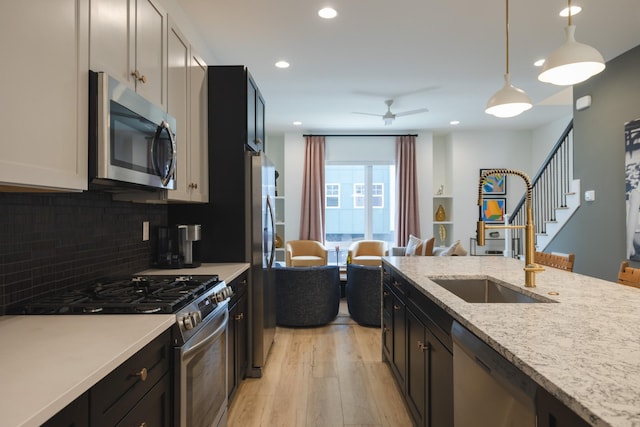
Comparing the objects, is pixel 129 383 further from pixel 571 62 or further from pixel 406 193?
pixel 406 193

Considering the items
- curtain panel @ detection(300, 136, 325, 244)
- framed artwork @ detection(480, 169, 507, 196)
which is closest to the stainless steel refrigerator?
curtain panel @ detection(300, 136, 325, 244)

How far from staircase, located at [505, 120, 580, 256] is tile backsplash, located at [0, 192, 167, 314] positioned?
16.8 feet

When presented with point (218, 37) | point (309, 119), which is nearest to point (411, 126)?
point (309, 119)

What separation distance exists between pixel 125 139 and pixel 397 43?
2.95 m

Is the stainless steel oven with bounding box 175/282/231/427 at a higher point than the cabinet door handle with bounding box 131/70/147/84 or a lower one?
lower

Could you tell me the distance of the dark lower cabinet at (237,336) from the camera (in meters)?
2.58

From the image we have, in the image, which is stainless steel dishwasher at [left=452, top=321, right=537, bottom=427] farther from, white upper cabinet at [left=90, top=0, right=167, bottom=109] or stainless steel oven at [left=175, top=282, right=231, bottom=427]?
white upper cabinet at [left=90, top=0, right=167, bottom=109]

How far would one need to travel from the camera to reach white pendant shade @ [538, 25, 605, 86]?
1.81m

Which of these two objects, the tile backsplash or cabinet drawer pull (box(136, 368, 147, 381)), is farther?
the tile backsplash

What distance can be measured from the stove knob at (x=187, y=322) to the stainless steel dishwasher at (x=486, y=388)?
3.30 feet

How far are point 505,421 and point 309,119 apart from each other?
245 inches

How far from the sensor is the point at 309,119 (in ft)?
22.6

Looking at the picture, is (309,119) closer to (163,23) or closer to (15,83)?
(163,23)

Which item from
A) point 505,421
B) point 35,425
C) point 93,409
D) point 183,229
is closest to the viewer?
A: point 35,425
